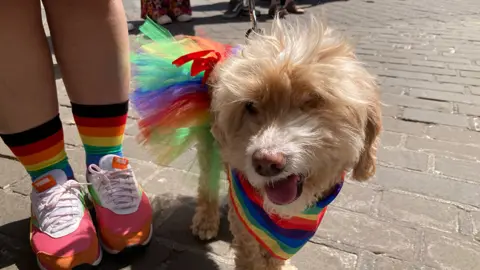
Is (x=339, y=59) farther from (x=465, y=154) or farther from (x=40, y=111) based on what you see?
(x=465, y=154)

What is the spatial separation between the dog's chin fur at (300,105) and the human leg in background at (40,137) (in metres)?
0.75

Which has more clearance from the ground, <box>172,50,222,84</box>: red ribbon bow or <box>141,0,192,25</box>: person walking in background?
<box>172,50,222,84</box>: red ribbon bow

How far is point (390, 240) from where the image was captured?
2088 millimetres

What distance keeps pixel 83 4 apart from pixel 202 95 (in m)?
0.61

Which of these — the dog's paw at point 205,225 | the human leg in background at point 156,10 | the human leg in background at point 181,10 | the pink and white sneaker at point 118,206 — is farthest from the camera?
the human leg in background at point 181,10

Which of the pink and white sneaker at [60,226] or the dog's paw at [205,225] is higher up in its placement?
the pink and white sneaker at [60,226]

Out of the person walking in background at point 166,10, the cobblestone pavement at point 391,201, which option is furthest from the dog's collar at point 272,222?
the person walking in background at point 166,10

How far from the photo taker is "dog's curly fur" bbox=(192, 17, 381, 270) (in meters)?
1.41

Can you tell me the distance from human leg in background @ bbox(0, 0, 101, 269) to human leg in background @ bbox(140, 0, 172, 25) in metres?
4.78

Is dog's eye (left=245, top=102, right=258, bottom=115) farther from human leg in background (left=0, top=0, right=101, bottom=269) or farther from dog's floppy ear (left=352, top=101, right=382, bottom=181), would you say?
human leg in background (left=0, top=0, right=101, bottom=269)

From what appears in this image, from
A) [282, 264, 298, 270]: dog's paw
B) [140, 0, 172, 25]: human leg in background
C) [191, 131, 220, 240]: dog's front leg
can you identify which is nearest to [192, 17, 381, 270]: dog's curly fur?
[282, 264, 298, 270]: dog's paw

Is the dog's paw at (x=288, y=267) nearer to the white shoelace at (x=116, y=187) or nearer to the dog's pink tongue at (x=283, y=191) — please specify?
the dog's pink tongue at (x=283, y=191)

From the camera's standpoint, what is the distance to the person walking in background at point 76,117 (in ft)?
5.62

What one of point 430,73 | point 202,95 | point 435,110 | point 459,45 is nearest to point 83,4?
point 202,95
